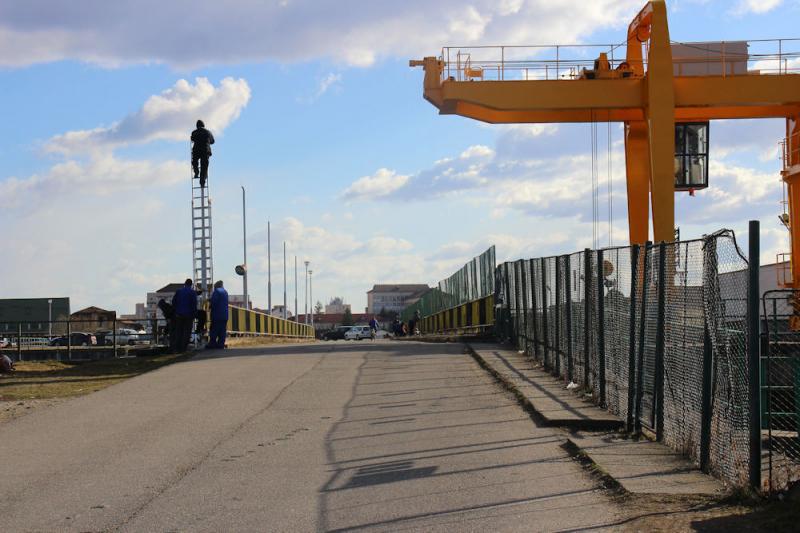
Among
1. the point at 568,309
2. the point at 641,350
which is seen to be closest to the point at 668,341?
the point at 641,350

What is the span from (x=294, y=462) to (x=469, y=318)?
25.3 metres

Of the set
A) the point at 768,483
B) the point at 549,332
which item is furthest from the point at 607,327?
the point at 768,483

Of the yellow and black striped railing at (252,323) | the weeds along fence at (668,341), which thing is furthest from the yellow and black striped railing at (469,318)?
the weeds along fence at (668,341)

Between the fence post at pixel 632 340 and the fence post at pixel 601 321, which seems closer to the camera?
the fence post at pixel 632 340

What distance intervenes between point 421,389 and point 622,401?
454cm

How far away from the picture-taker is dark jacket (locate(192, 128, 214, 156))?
26.6m

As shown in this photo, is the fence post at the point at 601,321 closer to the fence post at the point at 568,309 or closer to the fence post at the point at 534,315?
the fence post at the point at 568,309

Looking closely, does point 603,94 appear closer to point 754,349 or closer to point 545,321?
point 545,321

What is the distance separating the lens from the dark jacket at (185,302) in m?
24.5

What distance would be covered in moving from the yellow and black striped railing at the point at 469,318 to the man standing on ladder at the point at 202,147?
877cm

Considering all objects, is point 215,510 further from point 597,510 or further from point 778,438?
point 778,438

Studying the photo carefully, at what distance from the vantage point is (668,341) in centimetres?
996

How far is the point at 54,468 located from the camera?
964 centimetres

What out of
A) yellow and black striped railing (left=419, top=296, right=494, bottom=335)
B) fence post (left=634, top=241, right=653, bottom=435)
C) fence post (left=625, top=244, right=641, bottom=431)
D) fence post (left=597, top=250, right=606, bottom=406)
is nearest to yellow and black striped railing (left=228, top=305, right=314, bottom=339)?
yellow and black striped railing (left=419, top=296, right=494, bottom=335)
